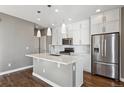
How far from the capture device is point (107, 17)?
3.79 metres

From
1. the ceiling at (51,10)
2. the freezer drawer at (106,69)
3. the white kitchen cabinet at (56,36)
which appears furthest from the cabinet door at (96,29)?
the white kitchen cabinet at (56,36)

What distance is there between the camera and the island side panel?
8.68ft

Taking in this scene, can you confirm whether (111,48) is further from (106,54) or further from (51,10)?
(51,10)

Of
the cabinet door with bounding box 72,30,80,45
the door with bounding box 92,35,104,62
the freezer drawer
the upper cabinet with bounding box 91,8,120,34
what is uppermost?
the upper cabinet with bounding box 91,8,120,34

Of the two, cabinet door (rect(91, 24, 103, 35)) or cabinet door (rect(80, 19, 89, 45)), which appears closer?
cabinet door (rect(91, 24, 103, 35))

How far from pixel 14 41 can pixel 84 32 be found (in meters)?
3.53

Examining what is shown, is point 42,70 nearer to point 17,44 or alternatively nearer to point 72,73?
point 72,73

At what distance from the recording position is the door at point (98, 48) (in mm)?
3852

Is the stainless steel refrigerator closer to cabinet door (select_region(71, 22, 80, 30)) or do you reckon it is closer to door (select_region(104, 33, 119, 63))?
door (select_region(104, 33, 119, 63))

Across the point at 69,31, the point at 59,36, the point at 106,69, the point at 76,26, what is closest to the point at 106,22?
the point at 76,26

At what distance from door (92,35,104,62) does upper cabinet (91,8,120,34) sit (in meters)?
0.28

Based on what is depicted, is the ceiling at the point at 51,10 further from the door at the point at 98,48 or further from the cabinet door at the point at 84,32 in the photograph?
the door at the point at 98,48

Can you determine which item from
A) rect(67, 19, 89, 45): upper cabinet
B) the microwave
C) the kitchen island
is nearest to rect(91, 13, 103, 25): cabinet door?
rect(67, 19, 89, 45): upper cabinet
